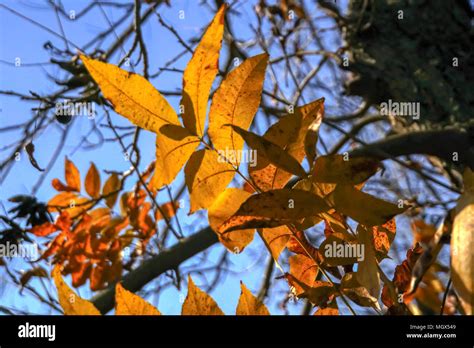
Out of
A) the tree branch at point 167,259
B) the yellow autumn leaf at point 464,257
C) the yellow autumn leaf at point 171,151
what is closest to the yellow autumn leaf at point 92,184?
the tree branch at point 167,259

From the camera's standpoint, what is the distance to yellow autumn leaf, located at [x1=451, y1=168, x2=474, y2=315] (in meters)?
0.27

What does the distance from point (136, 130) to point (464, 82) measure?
2.67 ft

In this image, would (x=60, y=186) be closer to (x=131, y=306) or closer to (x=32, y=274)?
(x=32, y=274)

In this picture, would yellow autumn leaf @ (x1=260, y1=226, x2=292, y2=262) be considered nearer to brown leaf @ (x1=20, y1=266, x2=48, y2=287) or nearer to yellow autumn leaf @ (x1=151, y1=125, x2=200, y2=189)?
yellow autumn leaf @ (x1=151, y1=125, x2=200, y2=189)

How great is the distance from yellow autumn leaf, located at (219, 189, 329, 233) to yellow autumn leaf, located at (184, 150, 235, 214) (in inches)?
1.8

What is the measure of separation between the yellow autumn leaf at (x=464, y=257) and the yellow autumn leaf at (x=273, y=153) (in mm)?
92

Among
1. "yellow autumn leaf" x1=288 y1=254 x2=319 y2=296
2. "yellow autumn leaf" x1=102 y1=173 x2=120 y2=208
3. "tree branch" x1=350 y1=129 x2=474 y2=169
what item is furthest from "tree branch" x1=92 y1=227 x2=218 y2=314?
"yellow autumn leaf" x1=288 y1=254 x2=319 y2=296

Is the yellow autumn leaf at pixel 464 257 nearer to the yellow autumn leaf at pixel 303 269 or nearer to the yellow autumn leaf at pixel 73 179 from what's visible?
the yellow autumn leaf at pixel 303 269

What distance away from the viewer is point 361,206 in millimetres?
331

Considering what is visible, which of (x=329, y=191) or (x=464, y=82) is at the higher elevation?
(x=464, y=82)

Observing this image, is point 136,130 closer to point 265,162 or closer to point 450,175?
point 450,175

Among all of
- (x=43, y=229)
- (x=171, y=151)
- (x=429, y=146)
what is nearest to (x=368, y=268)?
(x=171, y=151)

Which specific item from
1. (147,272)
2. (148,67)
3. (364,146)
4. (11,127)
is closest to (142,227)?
(147,272)
